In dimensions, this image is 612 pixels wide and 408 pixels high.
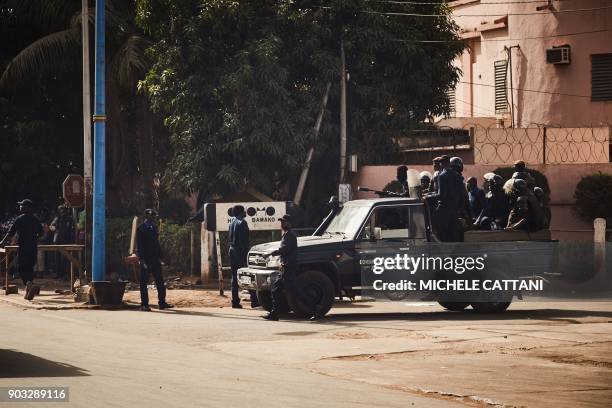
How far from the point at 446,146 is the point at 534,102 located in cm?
486

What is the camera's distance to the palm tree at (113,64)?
112 feet

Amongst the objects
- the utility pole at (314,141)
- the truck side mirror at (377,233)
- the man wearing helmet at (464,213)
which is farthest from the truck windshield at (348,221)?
the utility pole at (314,141)

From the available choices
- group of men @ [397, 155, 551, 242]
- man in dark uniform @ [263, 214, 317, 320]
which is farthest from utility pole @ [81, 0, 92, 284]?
group of men @ [397, 155, 551, 242]

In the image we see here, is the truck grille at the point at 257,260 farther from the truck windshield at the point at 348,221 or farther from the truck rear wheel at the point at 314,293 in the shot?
the truck windshield at the point at 348,221

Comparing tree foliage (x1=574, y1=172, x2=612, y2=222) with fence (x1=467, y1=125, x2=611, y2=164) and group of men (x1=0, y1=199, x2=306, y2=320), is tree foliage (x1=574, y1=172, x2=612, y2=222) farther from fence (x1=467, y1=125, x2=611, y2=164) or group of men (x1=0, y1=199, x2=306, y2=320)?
group of men (x1=0, y1=199, x2=306, y2=320)

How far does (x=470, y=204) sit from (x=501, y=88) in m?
20.3

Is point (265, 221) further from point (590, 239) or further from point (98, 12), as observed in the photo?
point (590, 239)

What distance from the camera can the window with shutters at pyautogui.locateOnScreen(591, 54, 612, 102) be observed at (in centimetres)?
3806

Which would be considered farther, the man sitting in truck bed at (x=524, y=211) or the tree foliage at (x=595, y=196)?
the tree foliage at (x=595, y=196)

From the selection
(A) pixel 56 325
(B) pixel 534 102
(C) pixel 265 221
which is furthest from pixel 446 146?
(A) pixel 56 325

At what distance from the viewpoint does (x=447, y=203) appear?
798 inches

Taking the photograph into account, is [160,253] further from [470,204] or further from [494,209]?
[494,209]

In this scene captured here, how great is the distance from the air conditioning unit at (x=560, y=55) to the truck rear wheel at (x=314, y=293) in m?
20.5

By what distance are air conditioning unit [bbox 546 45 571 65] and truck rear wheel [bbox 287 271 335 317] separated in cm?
2050
